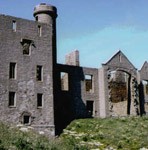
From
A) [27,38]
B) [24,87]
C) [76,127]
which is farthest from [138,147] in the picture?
[27,38]

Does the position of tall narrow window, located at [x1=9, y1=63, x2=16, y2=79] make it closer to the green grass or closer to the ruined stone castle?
the ruined stone castle

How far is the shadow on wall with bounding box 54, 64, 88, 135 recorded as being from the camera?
3491 centimetres

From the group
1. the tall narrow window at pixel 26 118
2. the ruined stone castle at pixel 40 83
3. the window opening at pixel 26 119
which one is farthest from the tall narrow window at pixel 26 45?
the window opening at pixel 26 119

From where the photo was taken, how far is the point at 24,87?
1161 inches

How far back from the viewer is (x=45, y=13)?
34062mm

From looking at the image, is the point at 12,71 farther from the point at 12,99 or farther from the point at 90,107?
the point at 90,107

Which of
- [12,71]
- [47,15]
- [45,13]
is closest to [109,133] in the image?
[12,71]

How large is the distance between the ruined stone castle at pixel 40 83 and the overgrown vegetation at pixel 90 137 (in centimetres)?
227

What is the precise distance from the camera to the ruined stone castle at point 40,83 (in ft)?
95.3

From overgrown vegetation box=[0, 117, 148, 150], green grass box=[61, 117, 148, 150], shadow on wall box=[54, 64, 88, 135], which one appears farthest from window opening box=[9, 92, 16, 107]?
shadow on wall box=[54, 64, 88, 135]

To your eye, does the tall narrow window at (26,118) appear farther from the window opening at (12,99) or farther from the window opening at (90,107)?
the window opening at (90,107)

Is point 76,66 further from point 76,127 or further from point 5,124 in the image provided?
point 5,124

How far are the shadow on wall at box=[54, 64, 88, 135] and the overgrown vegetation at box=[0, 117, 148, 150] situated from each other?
2.04 m

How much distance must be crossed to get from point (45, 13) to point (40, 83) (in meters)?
7.29
